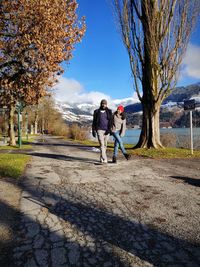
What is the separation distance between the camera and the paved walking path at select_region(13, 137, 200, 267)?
8.21 ft

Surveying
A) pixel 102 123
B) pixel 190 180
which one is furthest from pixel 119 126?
pixel 190 180

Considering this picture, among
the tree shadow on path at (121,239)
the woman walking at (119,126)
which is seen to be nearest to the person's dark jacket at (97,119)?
the woman walking at (119,126)

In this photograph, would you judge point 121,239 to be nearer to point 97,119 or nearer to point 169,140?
point 97,119

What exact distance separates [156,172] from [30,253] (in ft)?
16.3

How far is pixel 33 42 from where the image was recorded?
9852mm

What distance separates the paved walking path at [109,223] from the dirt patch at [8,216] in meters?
0.11

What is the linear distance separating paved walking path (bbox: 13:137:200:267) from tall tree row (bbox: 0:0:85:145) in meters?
5.97

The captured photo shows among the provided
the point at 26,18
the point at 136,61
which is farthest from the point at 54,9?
the point at 136,61

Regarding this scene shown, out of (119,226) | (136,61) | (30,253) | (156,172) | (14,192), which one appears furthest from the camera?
(136,61)

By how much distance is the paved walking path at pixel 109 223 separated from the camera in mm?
2504

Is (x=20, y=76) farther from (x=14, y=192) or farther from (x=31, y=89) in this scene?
(x=14, y=192)

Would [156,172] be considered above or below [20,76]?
below

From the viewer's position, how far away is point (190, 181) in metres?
5.74

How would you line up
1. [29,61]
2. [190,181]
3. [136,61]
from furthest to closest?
[136,61]
[29,61]
[190,181]
